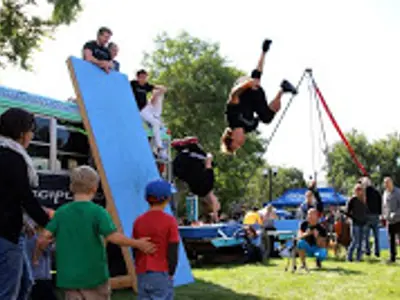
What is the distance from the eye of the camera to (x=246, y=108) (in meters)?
6.75

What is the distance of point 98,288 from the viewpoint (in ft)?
11.9

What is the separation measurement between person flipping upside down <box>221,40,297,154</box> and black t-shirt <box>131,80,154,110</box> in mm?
2943

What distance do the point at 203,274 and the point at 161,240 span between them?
20.7ft

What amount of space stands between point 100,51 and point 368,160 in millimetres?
63811

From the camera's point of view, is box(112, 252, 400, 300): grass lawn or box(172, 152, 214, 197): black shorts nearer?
box(112, 252, 400, 300): grass lawn

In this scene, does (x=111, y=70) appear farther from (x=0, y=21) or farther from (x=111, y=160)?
(x=0, y=21)

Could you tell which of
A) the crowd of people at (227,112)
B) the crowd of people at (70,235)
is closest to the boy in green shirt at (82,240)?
the crowd of people at (70,235)

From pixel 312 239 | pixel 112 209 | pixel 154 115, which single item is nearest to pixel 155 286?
pixel 112 209

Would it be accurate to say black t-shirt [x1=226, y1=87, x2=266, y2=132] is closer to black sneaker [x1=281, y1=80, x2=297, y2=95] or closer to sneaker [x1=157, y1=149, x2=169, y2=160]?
black sneaker [x1=281, y1=80, x2=297, y2=95]

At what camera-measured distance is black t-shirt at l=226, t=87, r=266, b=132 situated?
6.69m

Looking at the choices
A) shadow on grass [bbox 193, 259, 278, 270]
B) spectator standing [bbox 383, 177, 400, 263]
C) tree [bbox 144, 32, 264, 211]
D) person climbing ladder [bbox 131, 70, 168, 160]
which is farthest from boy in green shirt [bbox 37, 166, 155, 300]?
tree [bbox 144, 32, 264, 211]

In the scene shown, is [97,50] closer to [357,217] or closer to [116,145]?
[116,145]

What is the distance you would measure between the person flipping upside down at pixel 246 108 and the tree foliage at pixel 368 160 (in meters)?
60.3

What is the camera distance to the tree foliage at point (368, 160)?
6631cm
